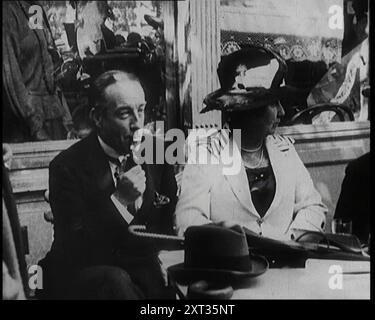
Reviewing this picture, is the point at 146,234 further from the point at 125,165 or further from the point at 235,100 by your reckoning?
the point at 235,100

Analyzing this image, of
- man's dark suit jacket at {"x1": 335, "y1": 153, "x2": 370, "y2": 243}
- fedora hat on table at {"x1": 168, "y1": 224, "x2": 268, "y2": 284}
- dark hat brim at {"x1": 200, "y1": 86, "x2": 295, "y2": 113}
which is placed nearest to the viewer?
fedora hat on table at {"x1": 168, "y1": 224, "x2": 268, "y2": 284}

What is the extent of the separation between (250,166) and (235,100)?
283 millimetres

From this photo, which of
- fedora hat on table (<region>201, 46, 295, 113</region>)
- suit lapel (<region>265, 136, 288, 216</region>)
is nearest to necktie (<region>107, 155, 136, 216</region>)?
fedora hat on table (<region>201, 46, 295, 113</region>)

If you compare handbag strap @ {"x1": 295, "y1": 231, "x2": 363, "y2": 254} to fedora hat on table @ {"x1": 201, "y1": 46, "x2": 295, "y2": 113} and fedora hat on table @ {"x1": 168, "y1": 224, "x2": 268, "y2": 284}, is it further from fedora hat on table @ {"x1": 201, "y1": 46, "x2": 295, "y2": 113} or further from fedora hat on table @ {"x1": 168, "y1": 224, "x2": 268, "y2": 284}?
fedora hat on table @ {"x1": 201, "y1": 46, "x2": 295, "y2": 113}

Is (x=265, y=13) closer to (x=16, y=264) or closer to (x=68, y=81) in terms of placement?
(x=68, y=81)

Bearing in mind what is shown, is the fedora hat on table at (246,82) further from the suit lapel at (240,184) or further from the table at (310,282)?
the table at (310,282)

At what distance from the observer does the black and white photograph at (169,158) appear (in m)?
2.20

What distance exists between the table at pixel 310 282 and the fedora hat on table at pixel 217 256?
0.24ft

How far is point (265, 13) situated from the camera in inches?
92.5

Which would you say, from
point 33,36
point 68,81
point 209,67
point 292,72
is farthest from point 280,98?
point 33,36

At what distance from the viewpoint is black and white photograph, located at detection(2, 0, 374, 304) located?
220 centimetres

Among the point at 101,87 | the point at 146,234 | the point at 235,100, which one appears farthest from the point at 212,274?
the point at 101,87

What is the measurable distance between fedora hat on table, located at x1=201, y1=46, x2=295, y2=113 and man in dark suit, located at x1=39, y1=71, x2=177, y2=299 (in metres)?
0.33
